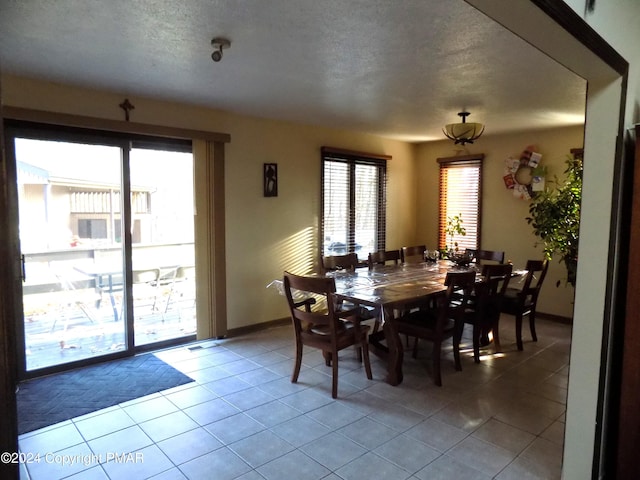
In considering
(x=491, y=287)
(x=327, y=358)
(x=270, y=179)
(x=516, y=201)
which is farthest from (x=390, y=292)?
(x=516, y=201)

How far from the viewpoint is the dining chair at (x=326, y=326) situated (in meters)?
2.93

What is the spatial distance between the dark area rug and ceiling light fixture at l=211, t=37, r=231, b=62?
2.47 m

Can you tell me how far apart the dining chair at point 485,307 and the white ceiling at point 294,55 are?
1571 mm

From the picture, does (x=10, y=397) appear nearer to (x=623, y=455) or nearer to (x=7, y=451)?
(x=7, y=451)

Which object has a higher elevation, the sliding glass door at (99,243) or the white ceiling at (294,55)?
the white ceiling at (294,55)

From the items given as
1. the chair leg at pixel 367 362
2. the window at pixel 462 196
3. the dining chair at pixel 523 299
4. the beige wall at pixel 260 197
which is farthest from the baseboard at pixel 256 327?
the window at pixel 462 196

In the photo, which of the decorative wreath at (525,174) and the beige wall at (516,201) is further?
the decorative wreath at (525,174)

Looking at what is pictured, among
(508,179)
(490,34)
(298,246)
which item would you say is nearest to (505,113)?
(508,179)

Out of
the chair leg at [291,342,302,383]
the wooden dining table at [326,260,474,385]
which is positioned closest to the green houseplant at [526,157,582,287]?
the wooden dining table at [326,260,474,385]

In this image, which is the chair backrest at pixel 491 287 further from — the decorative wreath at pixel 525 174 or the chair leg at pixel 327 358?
the decorative wreath at pixel 525 174

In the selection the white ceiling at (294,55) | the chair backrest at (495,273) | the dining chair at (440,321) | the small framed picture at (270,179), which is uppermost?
the white ceiling at (294,55)

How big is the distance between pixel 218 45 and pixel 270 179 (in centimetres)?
234

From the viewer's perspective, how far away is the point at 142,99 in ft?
12.3

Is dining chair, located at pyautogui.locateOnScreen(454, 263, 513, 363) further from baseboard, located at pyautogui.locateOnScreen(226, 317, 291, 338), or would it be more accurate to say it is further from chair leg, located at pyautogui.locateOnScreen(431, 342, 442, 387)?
baseboard, located at pyautogui.locateOnScreen(226, 317, 291, 338)
